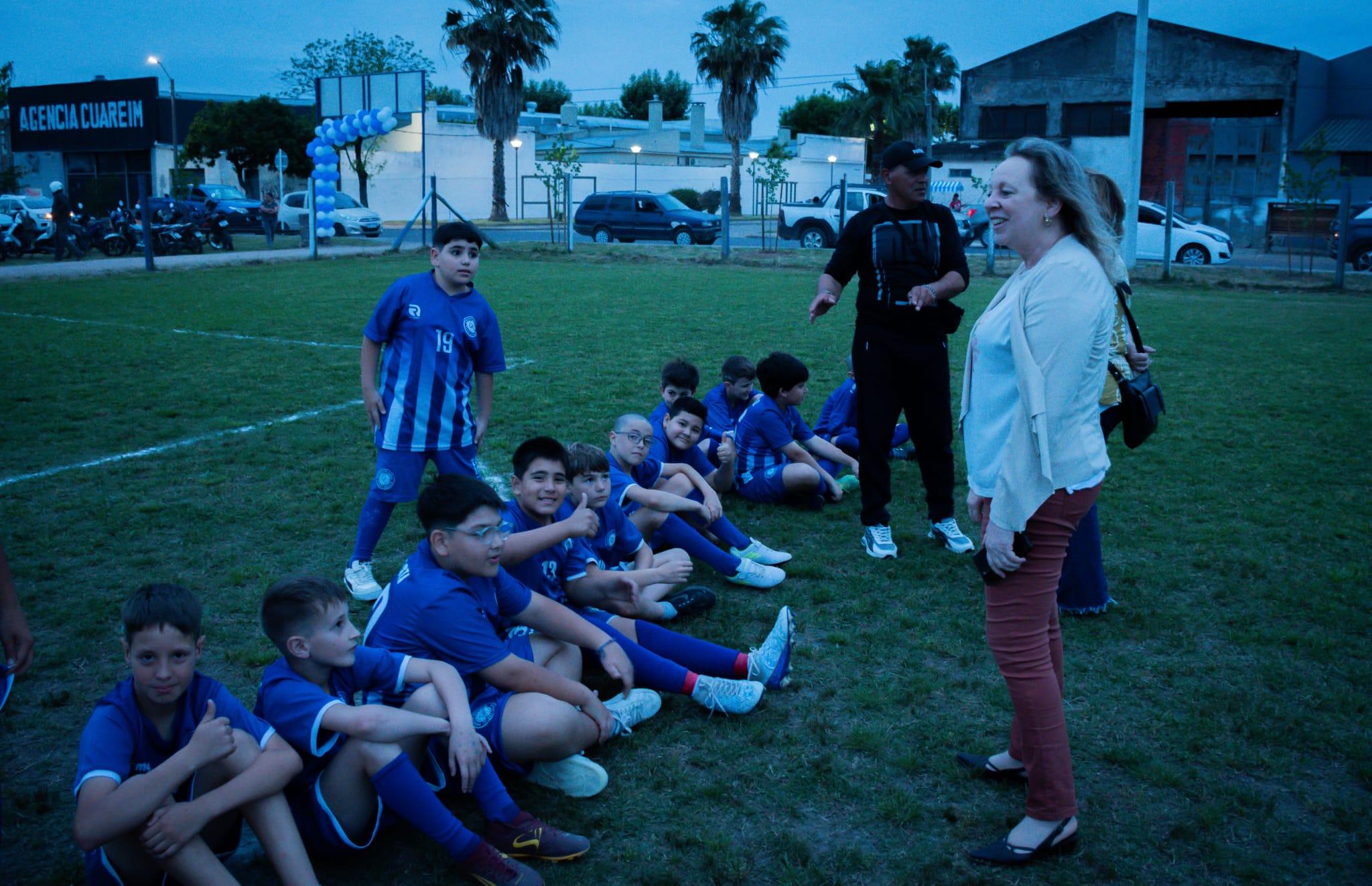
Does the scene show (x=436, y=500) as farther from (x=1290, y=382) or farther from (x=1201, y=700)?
(x=1290, y=382)

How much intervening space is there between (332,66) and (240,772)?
208ft

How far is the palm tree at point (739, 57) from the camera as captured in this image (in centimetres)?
4984

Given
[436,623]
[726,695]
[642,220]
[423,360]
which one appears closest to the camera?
[436,623]

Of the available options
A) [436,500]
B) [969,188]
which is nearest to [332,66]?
[969,188]

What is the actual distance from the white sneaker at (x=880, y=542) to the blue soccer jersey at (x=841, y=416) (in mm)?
1646

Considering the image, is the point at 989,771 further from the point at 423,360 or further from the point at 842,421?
the point at 842,421

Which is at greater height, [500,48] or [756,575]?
[500,48]

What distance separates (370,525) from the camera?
4.76 meters

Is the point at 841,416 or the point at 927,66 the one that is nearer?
the point at 841,416

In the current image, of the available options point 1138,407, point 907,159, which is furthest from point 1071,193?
point 907,159

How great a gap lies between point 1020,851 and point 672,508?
2.29 m

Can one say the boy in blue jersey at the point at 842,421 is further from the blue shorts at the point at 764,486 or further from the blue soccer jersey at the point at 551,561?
the blue soccer jersey at the point at 551,561

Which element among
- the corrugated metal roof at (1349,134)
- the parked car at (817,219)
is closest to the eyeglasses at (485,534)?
the parked car at (817,219)

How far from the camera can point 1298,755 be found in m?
3.40
